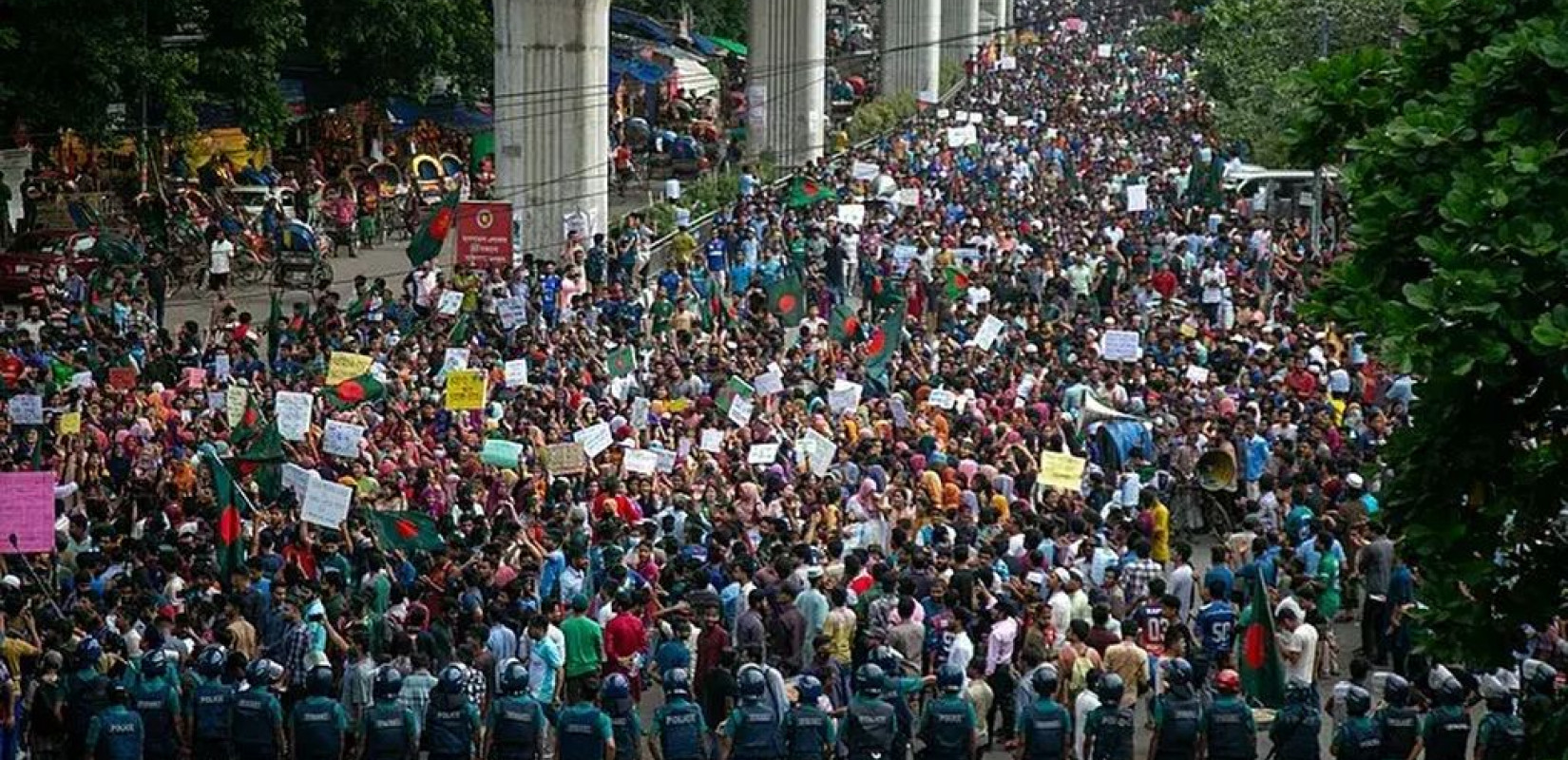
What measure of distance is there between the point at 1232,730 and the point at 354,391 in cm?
1070

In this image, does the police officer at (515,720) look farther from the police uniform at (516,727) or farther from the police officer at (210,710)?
the police officer at (210,710)

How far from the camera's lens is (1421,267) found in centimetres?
1378

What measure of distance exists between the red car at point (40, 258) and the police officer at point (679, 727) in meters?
20.0

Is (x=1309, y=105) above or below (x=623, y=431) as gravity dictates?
above

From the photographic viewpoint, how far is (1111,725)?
1702cm

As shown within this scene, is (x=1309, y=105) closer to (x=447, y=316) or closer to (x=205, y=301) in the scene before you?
(x=447, y=316)

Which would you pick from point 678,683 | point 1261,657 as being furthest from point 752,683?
A: point 1261,657

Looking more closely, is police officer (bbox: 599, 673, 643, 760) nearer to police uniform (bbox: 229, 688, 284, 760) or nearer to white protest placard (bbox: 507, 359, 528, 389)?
police uniform (bbox: 229, 688, 284, 760)

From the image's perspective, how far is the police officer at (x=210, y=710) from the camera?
57.1 ft

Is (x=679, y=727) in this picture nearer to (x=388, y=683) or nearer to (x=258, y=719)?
(x=388, y=683)

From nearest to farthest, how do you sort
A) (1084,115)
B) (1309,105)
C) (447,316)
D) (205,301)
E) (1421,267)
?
(1421,267), (1309,105), (447,316), (205,301), (1084,115)

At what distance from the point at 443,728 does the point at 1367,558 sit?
7.11m

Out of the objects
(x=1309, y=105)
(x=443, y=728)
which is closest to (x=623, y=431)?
(x=443, y=728)

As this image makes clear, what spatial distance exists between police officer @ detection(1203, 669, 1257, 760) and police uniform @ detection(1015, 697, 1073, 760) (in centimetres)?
79
